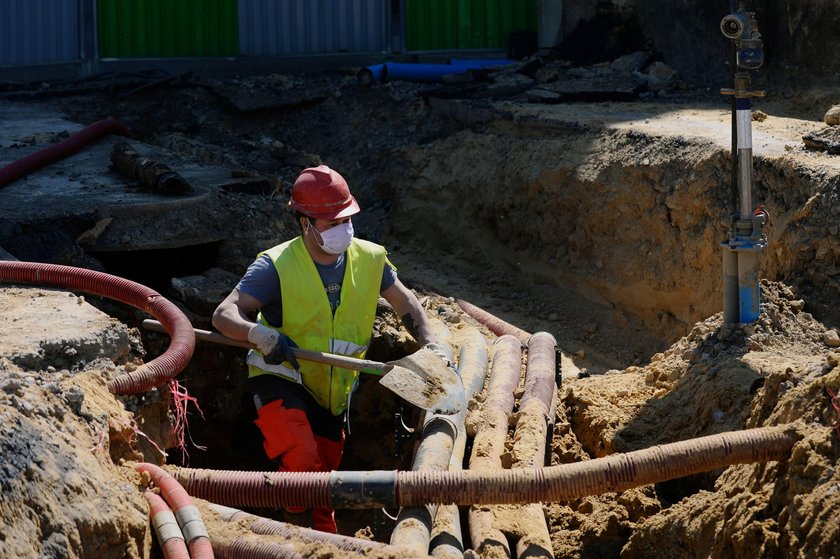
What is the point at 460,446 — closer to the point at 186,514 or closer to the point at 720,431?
the point at 720,431

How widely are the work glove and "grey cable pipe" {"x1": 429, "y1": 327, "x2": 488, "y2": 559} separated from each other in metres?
0.92

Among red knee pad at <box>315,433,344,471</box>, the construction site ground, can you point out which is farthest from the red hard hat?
red knee pad at <box>315,433,344,471</box>

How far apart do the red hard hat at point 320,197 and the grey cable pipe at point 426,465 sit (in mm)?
959

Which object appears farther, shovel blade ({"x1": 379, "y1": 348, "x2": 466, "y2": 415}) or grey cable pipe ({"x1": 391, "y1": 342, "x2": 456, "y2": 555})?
shovel blade ({"x1": 379, "y1": 348, "x2": 466, "y2": 415})

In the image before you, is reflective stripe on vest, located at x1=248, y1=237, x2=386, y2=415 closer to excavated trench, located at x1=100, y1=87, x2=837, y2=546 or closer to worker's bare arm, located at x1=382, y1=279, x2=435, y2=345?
worker's bare arm, located at x1=382, y1=279, x2=435, y2=345

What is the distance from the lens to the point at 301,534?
436 centimetres

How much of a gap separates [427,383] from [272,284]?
1.00 meters

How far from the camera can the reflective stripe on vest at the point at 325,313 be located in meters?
5.80

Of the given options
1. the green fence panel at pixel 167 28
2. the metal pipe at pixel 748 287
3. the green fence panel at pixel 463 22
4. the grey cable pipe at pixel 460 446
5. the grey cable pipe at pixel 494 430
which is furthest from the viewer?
the green fence panel at pixel 463 22

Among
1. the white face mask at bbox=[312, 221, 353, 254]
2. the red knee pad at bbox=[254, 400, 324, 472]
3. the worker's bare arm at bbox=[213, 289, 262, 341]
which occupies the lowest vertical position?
the red knee pad at bbox=[254, 400, 324, 472]

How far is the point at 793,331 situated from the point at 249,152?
683 cm

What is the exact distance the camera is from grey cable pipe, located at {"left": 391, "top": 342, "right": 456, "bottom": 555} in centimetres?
444

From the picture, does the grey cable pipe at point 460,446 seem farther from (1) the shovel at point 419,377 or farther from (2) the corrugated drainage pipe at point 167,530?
(2) the corrugated drainage pipe at point 167,530

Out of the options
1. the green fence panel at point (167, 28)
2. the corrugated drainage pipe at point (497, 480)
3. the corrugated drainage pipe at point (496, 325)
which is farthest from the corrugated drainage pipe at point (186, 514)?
the green fence panel at point (167, 28)
